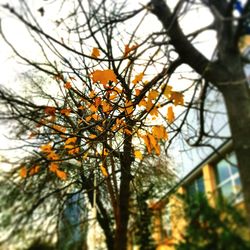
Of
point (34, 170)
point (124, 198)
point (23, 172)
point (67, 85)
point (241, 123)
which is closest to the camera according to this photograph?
point (67, 85)

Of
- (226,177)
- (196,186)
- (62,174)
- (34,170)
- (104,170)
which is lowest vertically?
(104,170)

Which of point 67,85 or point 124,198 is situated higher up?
point 67,85

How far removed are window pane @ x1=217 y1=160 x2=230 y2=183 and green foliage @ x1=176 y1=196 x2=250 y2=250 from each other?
1846 mm

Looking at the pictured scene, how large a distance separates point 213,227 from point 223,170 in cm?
374

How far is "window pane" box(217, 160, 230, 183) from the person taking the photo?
1053cm

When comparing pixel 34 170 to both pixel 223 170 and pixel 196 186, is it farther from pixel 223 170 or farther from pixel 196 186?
pixel 196 186

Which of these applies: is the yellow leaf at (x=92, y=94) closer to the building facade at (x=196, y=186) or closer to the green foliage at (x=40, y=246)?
the building facade at (x=196, y=186)

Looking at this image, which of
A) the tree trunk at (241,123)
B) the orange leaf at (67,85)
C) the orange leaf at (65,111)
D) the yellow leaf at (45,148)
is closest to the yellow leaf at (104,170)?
the yellow leaf at (45,148)

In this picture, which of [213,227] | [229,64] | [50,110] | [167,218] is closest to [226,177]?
[167,218]

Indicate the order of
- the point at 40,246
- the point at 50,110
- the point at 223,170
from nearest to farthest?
the point at 50,110 → the point at 40,246 → the point at 223,170

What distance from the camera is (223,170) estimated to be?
10.9 meters

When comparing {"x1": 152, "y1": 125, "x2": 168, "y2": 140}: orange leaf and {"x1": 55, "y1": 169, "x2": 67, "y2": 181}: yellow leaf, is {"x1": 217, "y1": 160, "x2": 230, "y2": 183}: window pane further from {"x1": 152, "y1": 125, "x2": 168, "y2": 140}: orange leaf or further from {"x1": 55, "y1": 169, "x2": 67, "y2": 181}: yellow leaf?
{"x1": 152, "y1": 125, "x2": 168, "y2": 140}: orange leaf

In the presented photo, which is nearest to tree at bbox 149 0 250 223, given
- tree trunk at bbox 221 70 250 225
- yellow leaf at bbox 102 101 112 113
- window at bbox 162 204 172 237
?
tree trunk at bbox 221 70 250 225

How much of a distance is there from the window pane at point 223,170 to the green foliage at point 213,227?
185 centimetres
